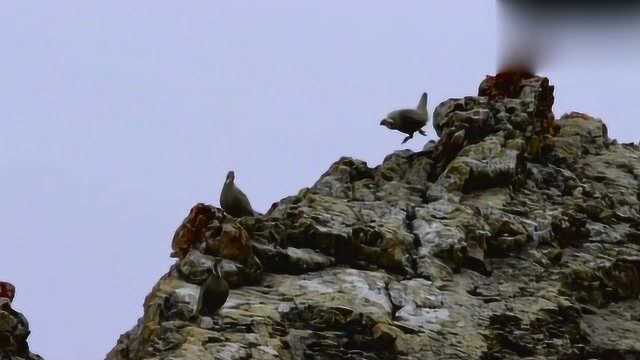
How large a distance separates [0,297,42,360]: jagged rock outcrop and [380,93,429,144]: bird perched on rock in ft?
40.1

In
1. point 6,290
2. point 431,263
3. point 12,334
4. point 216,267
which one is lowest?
point 12,334

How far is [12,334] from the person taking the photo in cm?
1430

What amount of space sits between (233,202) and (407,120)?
25.4 ft

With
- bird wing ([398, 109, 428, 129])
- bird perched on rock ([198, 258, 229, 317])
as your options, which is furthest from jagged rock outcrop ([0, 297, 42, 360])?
bird wing ([398, 109, 428, 129])

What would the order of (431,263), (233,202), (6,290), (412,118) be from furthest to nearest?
1. (412,118)
2. (233,202)
3. (431,263)
4. (6,290)

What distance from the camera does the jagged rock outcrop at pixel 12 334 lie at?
1411 cm

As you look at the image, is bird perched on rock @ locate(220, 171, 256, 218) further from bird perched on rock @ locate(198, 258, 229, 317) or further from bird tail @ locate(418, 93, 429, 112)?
bird tail @ locate(418, 93, 429, 112)

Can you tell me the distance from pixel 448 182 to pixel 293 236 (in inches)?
225

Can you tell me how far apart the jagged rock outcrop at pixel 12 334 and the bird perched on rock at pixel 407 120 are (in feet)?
40.1

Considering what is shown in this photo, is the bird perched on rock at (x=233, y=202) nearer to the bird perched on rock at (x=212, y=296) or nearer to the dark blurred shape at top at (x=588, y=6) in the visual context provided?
the bird perched on rock at (x=212, y=296)

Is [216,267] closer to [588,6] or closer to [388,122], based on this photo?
[388,122]

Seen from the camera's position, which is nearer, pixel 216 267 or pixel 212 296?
pixel 212 296

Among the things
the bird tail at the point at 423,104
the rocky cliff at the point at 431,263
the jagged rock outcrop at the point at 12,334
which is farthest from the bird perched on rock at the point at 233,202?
the bird tail at the point at 423,104

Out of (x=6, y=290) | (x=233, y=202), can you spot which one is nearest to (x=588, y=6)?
(x=233, y=202)
